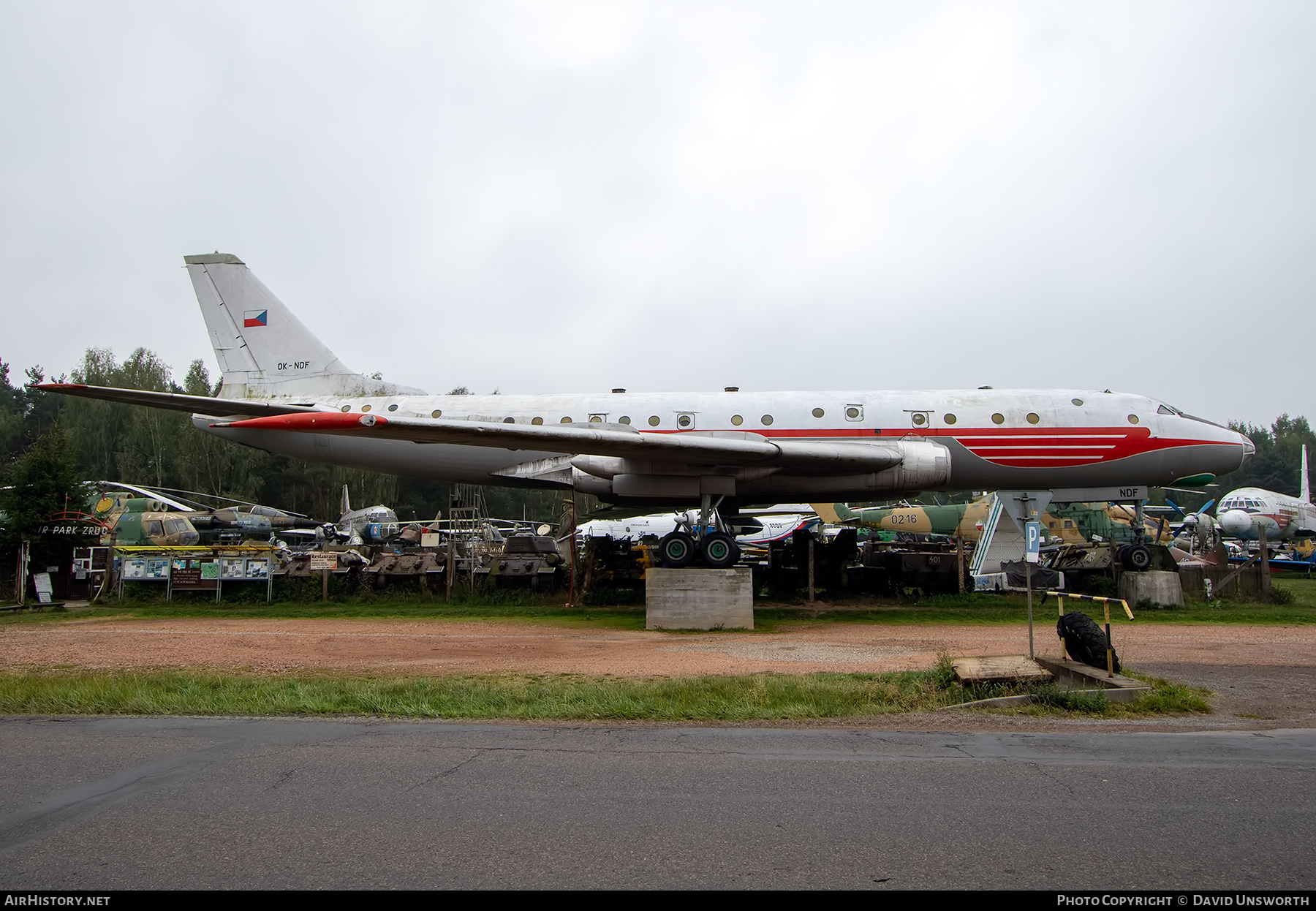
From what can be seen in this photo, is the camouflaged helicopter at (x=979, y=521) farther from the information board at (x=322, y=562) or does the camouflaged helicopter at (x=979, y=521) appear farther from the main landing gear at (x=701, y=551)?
A: the information board at (x=322, y=562)

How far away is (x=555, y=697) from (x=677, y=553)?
805 centimetres

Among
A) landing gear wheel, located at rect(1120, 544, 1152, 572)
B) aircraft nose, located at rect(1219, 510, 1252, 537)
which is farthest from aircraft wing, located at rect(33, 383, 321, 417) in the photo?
aircraft nose, located at rect(1219, 510, 1252, 537)

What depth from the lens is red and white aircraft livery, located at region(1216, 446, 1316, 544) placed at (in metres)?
36.2

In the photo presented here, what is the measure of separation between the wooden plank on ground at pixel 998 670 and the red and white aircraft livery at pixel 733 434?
22.4 feet

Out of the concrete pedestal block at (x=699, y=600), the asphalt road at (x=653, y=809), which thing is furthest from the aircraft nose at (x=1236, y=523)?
the asphalt road at (x=653, y=809)

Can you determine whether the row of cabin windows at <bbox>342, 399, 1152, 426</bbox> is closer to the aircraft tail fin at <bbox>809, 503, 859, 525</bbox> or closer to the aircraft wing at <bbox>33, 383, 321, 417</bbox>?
the aircraft wing at <bbox>33, 383, 321, 417</bbox>

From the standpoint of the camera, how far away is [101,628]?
1435cm

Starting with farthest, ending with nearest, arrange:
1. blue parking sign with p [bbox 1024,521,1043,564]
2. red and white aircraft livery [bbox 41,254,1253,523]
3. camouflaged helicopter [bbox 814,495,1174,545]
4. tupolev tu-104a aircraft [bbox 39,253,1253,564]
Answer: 1. camouflaged helicopter [bbox 814,495,1174,545]
2. red and white aircraft livery [bbox 41,254,1253,523]
3. tupolev tu-104a aircraft [bbox 39,253,1253,564]
4. blue parking sign with p [bbox 1024,521,1043,564]

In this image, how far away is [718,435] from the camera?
16625 mm

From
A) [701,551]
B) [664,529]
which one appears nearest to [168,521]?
[664,529]

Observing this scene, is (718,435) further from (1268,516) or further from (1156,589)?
(1268,516)

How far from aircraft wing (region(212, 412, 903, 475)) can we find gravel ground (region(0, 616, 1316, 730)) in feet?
9.76

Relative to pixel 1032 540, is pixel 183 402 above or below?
above

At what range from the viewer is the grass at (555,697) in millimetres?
6957
